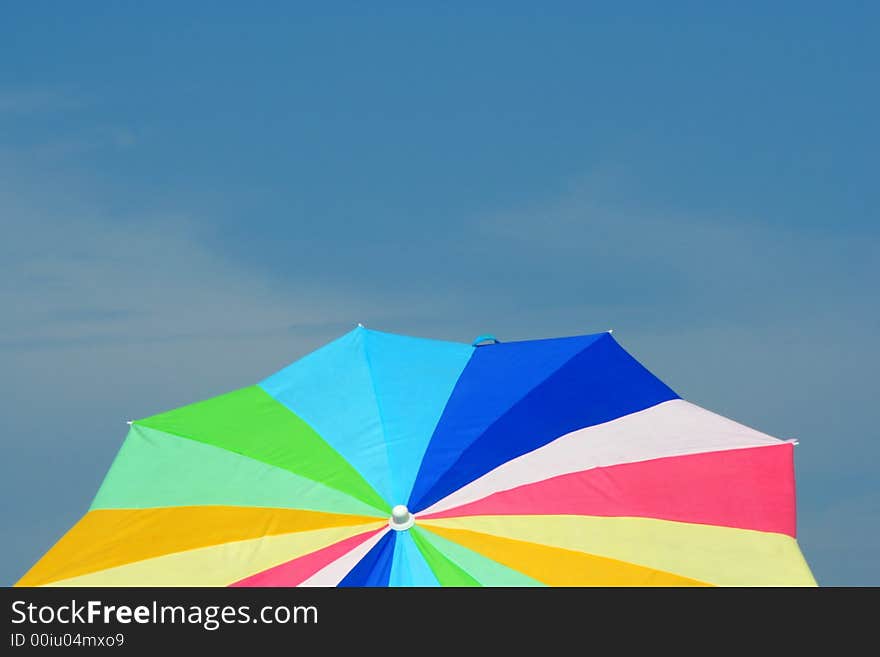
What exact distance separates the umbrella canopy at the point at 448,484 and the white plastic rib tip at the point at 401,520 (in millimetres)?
11

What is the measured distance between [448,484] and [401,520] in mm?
506

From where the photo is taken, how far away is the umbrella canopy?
10031 millimetres

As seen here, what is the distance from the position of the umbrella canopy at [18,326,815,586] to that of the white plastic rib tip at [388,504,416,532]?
1 cm

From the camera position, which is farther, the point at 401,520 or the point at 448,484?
the point at 448,484

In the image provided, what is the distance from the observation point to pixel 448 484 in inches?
412

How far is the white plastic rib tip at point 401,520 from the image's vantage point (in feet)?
33.1

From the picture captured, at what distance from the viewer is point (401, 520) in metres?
10.1

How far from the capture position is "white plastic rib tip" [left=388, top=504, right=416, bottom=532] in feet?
33.1

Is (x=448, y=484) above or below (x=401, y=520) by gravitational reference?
above

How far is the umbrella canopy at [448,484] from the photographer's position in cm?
1003
